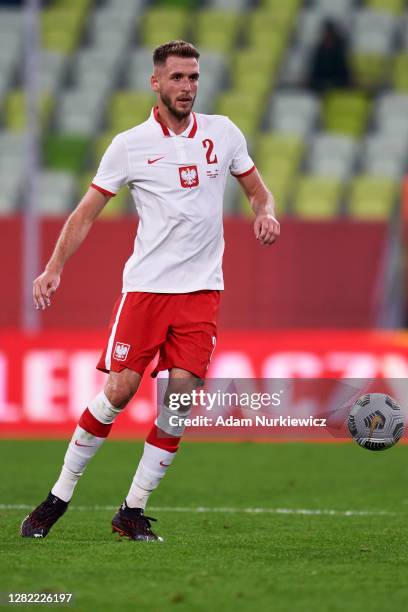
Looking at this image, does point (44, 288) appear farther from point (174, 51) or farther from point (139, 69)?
point (139, 69)

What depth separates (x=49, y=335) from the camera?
13.6 metres

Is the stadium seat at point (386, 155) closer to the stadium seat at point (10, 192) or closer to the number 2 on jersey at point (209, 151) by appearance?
the stadium seat at point (10, 192)

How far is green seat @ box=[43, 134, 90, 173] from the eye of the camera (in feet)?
65.0

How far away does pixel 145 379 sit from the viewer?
43.9 feet

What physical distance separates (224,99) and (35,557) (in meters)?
14.4

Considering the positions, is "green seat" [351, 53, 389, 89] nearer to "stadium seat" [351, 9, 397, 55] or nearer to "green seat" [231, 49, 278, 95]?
"stadium seat" [351, 9, 397, 55]

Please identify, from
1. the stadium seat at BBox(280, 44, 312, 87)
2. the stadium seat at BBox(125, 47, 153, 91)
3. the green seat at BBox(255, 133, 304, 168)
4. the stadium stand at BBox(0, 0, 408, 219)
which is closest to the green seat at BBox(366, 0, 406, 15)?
the stadium stand at BBox(0, 0, 408, 219)

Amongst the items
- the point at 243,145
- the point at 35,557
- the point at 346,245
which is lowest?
the point at 346,245

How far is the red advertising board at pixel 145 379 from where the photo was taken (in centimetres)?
1341

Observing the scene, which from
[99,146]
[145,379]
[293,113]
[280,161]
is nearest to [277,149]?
[280,161]

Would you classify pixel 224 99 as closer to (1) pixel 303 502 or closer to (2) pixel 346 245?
(2) pixel 346 245

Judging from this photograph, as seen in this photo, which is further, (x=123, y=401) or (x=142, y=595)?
(x=123, y=401)

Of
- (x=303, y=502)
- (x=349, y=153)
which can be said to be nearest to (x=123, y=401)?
(x=303, y=502)

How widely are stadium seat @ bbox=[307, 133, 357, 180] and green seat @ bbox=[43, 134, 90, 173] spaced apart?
3.00 m
